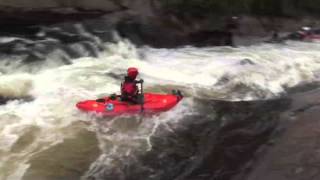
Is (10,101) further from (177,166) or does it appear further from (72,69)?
(177,166)

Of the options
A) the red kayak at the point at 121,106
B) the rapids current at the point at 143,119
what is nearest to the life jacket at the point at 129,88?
the red kayak at the point at 121,106

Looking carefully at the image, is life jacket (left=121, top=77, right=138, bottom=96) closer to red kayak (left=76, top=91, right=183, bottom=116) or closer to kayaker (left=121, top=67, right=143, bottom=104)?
kayaker (left=121, top=67, right=143, bottom=104)

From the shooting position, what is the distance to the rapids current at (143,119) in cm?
819

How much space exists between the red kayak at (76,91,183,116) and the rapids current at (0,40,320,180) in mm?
150

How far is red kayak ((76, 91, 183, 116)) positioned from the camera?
9859 mm

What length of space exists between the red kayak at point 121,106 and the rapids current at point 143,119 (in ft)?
0.49

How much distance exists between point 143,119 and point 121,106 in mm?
480

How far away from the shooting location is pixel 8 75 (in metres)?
12.0

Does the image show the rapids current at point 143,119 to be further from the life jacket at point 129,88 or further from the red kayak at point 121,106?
the life jacket at point 129,88

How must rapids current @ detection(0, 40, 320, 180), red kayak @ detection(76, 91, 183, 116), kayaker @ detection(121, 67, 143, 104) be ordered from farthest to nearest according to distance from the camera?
kayaker @ detection(121, 67, 143, 104), red kayak @ detection(76, 91, 183, 116), rapids current @ detection(0, 40, 320, 180)

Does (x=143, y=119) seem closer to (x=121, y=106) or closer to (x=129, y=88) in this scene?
(x=121, y=106)

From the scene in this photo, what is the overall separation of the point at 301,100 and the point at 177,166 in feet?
15.0

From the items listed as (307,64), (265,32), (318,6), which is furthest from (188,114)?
(318,6)

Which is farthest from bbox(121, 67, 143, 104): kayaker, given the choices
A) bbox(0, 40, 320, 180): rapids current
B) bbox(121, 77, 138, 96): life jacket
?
bbox(0, 40, 320, 180): rapids current
